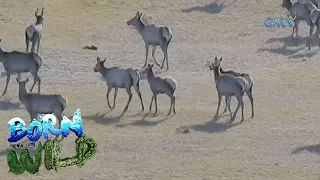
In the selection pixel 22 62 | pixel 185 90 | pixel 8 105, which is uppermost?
pixel 22 62

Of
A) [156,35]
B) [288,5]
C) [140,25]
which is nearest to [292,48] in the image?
[288,5]

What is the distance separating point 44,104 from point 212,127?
12.2ft

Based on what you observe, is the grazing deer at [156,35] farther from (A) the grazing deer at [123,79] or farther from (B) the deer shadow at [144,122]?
(B) the deer shadow at [144,122]

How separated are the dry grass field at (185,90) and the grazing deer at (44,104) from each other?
24.8 inches

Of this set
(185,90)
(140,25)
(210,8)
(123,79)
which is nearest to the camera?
(123,79)

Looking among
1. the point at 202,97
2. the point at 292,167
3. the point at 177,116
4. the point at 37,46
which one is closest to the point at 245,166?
the point at 292,167

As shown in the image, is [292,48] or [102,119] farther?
[292,48]

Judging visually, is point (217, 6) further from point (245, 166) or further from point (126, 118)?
point (245, 166)

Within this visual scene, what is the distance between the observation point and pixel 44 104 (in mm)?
18375

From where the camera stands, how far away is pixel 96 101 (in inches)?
842

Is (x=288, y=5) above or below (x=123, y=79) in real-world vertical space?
above

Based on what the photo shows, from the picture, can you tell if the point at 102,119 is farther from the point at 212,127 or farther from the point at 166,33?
the point at 166,33

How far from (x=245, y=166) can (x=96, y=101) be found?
5.38 metres

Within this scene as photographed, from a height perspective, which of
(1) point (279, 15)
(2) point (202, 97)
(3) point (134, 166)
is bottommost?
(3) point (134, 166)
